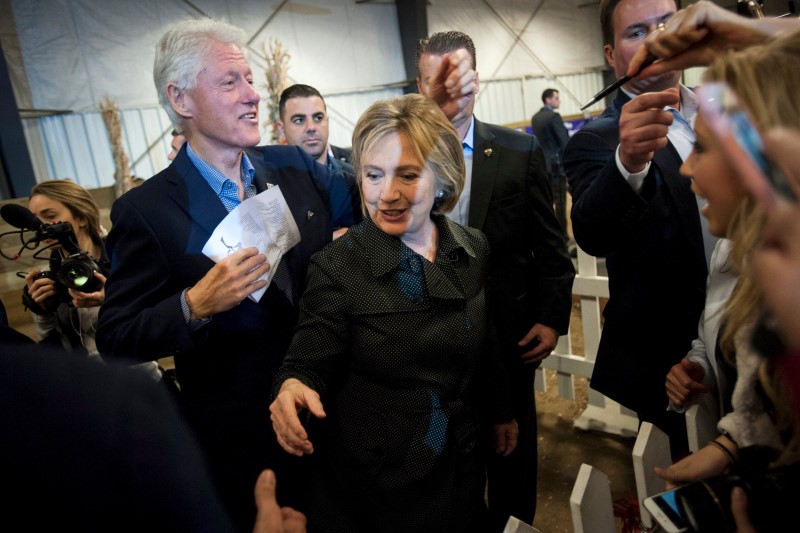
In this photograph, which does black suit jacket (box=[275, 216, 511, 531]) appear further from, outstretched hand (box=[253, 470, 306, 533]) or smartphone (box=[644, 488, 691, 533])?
smartphone (box=[644, 488, 691, 533])

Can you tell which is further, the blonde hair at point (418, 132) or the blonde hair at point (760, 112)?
the blonde hair at point (418, 132)

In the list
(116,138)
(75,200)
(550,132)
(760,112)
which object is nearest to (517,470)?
(760,112)

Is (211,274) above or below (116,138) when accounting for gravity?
below

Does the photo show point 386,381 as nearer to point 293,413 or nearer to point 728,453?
point 293,413

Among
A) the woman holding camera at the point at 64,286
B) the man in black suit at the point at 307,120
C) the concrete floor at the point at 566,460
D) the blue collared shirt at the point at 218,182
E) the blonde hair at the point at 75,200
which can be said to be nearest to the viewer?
the blue collared shirt at the point at 218,182

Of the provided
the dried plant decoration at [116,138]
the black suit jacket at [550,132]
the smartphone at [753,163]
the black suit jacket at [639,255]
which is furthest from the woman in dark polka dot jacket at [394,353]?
the dried plant decoration at [116,138]

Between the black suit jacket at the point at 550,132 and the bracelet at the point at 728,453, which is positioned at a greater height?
the black suit jacket at the point at 550,132

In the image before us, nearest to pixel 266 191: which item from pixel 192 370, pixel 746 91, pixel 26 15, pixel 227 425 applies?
pixel 192 370

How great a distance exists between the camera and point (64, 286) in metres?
2.05

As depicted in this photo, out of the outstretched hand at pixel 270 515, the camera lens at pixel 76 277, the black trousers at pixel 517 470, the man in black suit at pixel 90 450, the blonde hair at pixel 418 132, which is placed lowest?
the black trousers at pixel 517 470

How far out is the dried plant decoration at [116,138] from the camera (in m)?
6.88

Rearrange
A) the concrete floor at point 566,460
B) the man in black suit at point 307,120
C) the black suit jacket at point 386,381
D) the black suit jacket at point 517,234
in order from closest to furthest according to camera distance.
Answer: the black suit jacket at point 386,381
the black suit jacket at point 517,234
the concrete floor at point 566,460
the man in black suit at point 307,120

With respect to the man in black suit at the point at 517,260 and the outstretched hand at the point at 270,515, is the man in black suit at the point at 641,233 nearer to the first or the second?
the man in black suit at the point at 517,260

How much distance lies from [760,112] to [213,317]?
4.01 ft
